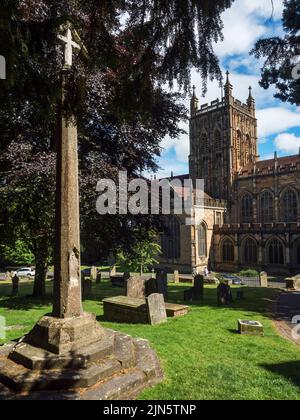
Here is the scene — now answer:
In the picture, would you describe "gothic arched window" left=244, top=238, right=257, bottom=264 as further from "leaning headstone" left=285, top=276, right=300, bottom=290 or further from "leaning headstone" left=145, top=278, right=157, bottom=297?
"leaning headstone" left=145, top=278, right=157, bottom=297

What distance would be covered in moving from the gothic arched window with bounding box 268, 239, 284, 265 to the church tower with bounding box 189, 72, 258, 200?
1086 centimetres

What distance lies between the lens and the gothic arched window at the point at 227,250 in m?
39.3

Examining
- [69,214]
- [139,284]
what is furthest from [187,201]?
[69,214]

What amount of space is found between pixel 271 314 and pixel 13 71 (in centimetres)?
1132

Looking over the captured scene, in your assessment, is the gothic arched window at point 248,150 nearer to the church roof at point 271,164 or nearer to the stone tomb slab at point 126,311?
the church roof at point 271,164

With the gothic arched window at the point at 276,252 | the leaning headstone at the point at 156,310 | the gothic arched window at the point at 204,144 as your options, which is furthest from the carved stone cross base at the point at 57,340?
the gothic arched window at the point at 204,144

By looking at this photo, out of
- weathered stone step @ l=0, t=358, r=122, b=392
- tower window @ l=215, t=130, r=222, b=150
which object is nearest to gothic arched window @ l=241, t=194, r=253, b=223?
tower window @ l=215, t=130, r=222, b=150

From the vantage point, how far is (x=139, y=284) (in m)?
13.0

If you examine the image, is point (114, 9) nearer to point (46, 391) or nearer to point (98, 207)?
point (46, 391)

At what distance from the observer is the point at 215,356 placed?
6422 mm

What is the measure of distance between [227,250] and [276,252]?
245 inches

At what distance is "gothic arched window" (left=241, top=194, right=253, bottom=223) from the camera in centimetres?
4278

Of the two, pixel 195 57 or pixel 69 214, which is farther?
pixel 69 214

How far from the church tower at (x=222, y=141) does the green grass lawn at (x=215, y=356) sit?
36198 mm
